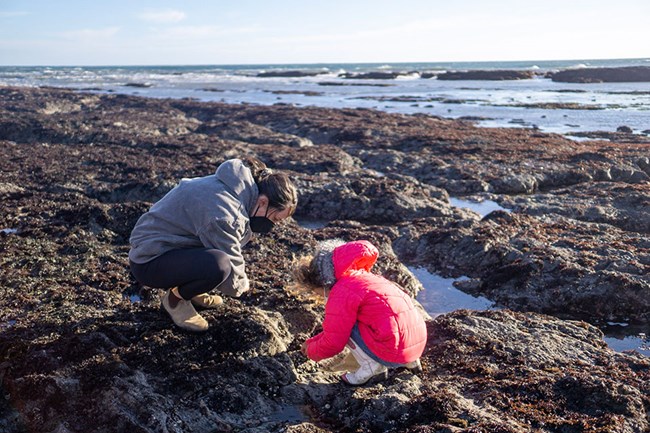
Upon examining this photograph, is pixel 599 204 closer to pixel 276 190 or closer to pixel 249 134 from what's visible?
pixel 276 190

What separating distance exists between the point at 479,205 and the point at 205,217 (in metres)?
7.35

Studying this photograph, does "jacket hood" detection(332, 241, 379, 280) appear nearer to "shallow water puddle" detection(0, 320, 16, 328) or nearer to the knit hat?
the knit hat

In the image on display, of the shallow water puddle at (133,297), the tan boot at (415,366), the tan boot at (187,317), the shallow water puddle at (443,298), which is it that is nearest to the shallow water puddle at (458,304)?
the shallow water puddle at (443,298)

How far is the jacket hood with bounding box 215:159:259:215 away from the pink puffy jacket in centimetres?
67

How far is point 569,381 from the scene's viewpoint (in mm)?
3385

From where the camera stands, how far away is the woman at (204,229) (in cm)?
343

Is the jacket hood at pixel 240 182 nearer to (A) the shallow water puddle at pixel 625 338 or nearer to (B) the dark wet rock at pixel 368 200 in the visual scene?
(A) the shallow water puddle at pixel 625 338

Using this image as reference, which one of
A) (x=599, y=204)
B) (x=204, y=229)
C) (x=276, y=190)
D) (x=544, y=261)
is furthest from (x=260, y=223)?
(x=599, y=204)

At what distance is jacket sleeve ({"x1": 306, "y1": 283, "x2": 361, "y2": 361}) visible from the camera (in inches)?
130

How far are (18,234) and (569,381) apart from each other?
5921mm

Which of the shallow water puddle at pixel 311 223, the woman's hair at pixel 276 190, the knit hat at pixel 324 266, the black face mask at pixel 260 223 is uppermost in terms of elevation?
the woman's hair at pixel 276 190

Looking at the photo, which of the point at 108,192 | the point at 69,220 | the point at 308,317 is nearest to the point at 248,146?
the point at 108,192

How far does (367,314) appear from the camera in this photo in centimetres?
330

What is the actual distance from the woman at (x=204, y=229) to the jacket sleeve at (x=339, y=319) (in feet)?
2.39
